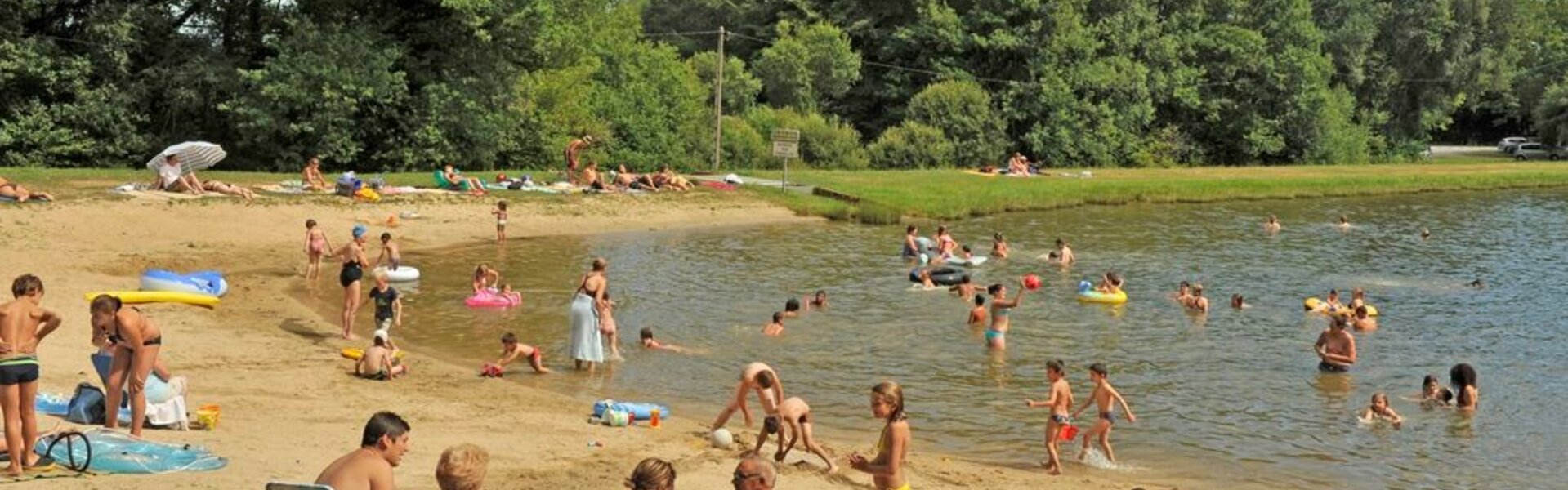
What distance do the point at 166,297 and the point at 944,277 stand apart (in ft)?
48.9

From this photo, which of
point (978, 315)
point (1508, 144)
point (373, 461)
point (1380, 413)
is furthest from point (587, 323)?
point (1508, 144)

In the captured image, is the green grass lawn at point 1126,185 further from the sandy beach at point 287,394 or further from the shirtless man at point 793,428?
the shirtless man at point 793,428

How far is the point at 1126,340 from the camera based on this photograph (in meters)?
23.9

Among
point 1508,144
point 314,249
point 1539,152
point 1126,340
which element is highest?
point 1508,144

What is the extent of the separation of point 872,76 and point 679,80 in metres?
18.3

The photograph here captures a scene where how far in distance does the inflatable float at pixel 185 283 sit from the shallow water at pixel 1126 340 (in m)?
1.67

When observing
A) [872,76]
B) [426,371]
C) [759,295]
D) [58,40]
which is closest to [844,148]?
[872,76]

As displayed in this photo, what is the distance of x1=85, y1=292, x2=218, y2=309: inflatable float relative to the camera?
67.5ft

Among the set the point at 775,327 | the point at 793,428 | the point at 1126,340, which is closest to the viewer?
the point at 793,428

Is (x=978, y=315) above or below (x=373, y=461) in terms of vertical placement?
below

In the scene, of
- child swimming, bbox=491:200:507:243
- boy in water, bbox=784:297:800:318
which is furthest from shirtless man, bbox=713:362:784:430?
child swimming, bbox=491:200:507:243

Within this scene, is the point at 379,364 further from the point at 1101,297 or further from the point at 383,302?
the point at 1101,297

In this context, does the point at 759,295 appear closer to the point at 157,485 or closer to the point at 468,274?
the point at 468,274

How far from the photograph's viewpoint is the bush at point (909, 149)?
6438cm
